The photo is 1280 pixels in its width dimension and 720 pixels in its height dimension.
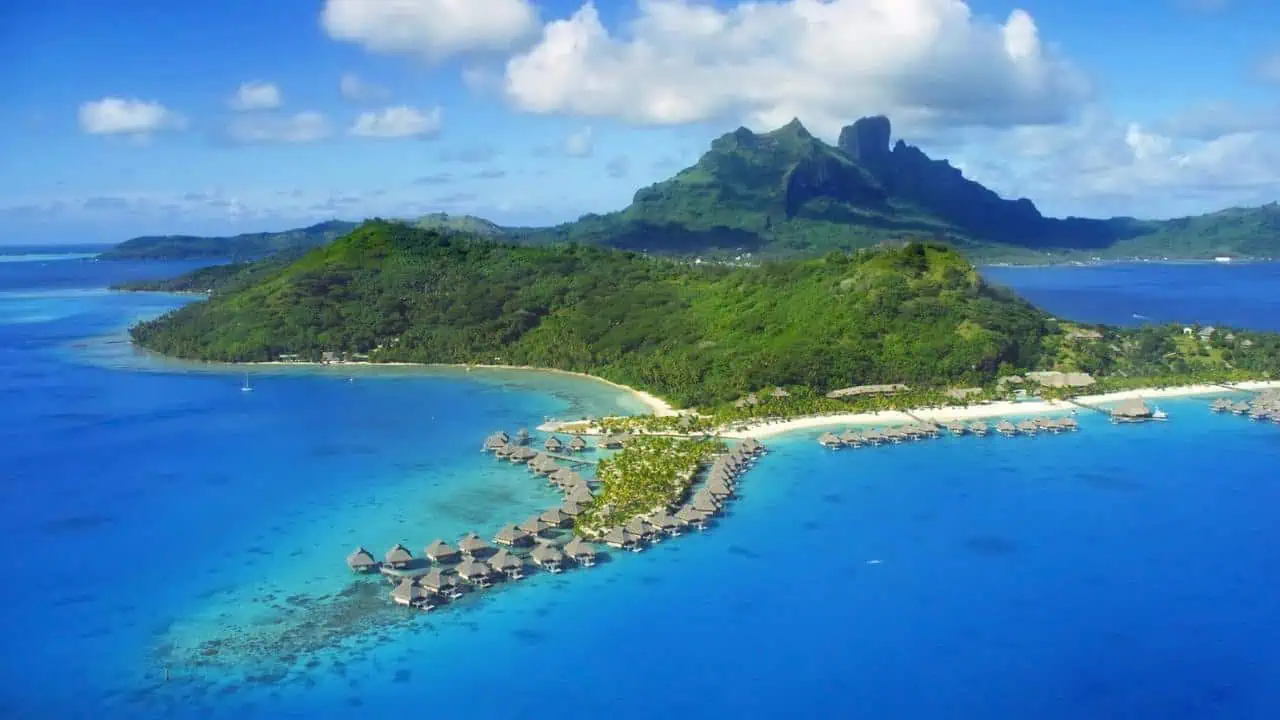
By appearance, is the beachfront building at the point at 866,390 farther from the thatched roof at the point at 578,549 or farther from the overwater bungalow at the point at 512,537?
the overwater bungalow at the point at 512,537

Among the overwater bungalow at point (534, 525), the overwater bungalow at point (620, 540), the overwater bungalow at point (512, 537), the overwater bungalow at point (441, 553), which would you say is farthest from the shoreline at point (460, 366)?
the overwater bungalow at point (441, 553)

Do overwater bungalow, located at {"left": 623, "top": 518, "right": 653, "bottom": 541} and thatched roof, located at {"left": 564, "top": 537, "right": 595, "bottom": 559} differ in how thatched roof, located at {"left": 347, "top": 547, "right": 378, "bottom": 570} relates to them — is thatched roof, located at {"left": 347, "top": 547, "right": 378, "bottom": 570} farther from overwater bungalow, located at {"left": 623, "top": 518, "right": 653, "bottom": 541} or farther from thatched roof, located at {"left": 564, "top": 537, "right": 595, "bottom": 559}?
overwater bungalow, located at {"left": 623, "top": 518, "right": 653, "bottom": 541}

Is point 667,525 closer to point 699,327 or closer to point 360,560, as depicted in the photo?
point 360,560

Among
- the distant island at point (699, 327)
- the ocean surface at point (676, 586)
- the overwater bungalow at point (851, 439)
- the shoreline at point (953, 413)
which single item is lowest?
the ocean surface at point (676, 586)

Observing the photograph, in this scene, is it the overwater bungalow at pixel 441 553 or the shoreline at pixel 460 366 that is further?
the shoreline at pixel 460 366

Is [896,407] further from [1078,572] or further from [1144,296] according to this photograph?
[1144,296]

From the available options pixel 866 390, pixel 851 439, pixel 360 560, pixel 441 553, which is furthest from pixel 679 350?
pixel 360 560

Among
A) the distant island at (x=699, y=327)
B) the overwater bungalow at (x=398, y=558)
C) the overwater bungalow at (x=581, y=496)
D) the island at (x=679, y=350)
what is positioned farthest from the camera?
the distant island at (x=699, y=327)
